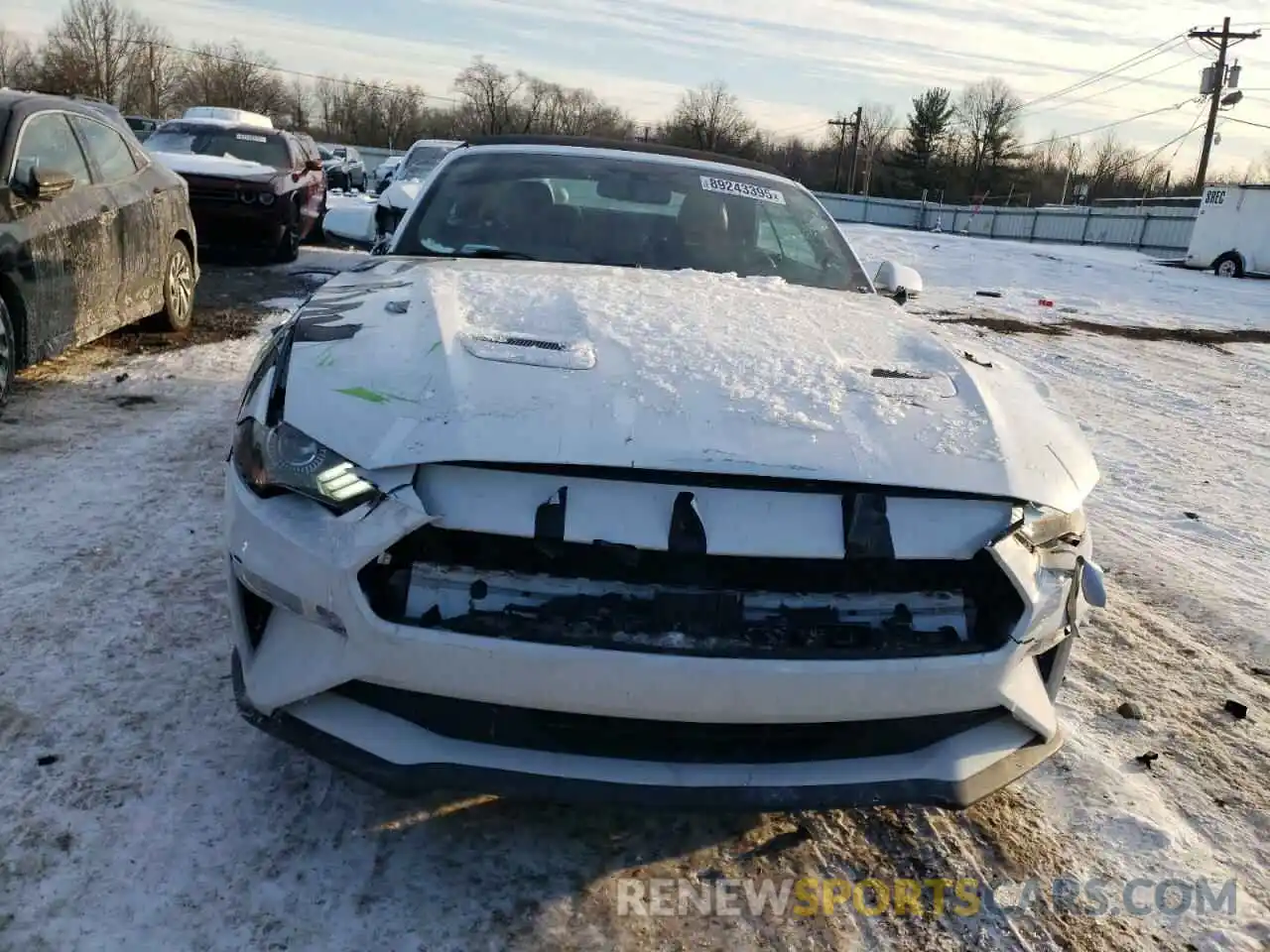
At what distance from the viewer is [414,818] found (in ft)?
7.26

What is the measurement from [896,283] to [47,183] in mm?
4352

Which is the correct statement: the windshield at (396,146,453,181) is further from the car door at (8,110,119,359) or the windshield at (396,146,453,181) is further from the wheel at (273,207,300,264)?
the car door at (8,110,119,359)

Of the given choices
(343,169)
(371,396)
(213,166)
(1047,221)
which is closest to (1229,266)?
(1047,221)

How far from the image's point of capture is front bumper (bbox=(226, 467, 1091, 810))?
1783 millimetres

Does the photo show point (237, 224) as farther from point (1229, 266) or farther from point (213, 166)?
point (1229, 266)

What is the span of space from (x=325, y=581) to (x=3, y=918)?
34.7 inches

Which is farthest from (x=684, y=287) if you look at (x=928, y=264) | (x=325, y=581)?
(x=928, y=264)

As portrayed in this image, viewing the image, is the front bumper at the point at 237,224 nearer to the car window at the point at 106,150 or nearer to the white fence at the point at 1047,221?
the car window at the point at 106,150

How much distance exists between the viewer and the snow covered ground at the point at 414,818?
1.93m

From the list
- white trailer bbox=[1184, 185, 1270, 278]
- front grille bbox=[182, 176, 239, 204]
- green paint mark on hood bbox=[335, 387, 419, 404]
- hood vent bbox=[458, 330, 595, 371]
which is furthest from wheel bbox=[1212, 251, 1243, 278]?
green paint mark on hood bbox=[335, 387, 419, 404]

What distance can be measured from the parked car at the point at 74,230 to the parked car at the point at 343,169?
32.5 feet

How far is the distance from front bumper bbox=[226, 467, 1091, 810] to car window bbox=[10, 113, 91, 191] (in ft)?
13.9

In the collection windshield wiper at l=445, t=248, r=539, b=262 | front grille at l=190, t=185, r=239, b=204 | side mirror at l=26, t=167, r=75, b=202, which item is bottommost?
front grille at l=190, t=185, r=239, b=204

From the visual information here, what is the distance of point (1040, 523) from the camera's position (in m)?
2.03
